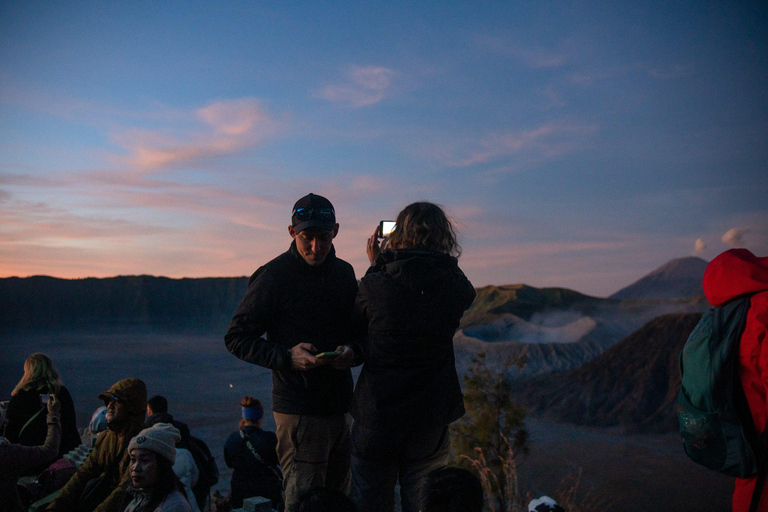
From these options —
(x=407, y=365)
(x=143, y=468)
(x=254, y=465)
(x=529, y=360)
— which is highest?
(x=407, y=365)

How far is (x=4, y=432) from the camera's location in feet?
12.9

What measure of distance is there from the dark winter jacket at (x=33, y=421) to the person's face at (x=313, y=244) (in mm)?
2563

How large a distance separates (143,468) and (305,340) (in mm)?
1099

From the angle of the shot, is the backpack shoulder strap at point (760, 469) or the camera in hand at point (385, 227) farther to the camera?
the camera in hand at point (385, 227)

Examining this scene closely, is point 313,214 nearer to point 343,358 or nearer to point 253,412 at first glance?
point 343,358

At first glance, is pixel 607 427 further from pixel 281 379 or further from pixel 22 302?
pixel 22 302

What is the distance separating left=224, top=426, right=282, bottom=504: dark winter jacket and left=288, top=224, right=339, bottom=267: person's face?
2.49 m

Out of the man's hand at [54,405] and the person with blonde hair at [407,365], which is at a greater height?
the person with blonde hair at [407,365]

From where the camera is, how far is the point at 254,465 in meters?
4.33

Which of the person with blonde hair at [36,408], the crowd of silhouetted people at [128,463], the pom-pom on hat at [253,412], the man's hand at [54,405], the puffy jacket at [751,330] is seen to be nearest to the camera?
the puffy jacket at [751,330]

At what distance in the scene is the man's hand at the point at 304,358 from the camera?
6.63ft

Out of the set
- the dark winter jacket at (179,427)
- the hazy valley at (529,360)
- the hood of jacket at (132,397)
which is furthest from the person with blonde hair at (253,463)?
the hazy valley at (529,360)

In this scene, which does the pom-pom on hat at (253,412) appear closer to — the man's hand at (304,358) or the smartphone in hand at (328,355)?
the man's hand at (304,358)

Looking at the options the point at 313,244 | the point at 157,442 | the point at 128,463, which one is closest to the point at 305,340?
the point at 313,244
